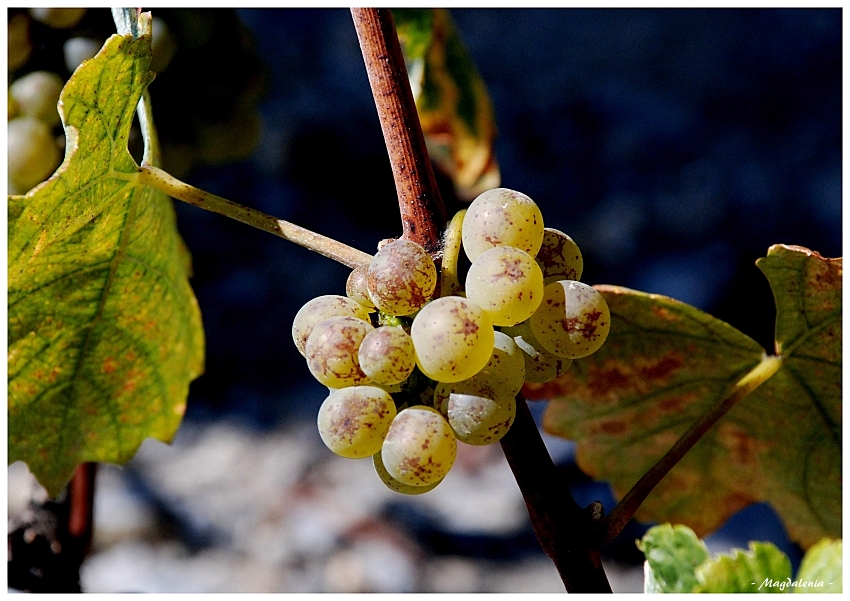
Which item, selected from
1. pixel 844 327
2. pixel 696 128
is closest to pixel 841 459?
pixel 844 327

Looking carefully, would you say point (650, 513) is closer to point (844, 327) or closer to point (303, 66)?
point (844, 327)

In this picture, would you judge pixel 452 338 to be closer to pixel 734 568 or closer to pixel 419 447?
pixel 419 447

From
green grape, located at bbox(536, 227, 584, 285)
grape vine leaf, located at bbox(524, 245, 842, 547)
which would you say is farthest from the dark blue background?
green grape, located at bbox(536, 227, 584, 285)

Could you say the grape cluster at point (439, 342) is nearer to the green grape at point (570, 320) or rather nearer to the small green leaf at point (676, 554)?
the green grape at point (570, 320)

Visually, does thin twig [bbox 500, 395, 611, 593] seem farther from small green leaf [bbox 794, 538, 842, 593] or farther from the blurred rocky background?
the blurred rocky background

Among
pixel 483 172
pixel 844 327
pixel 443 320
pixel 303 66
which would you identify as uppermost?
pixel 303 66

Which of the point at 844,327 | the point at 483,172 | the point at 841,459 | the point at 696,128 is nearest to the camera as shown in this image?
the point at 844,327
